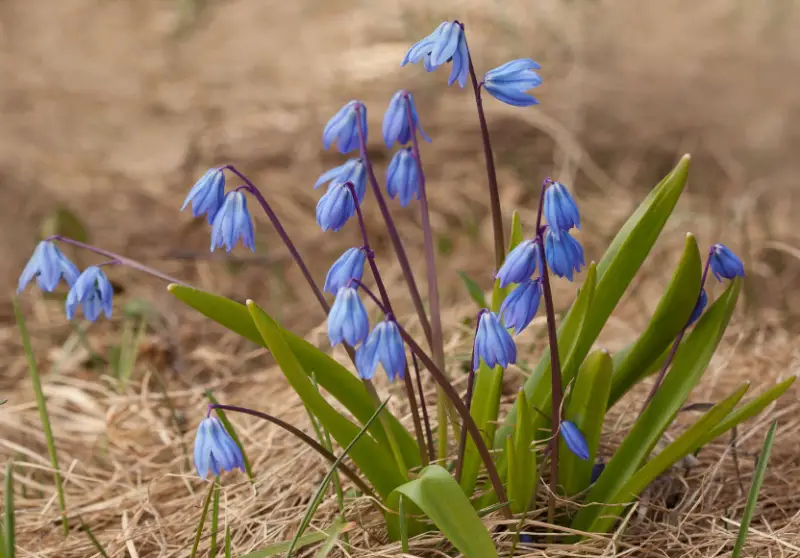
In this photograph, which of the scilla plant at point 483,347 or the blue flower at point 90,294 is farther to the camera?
the blue flower at point 90,294

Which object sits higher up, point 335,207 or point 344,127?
point 344,127

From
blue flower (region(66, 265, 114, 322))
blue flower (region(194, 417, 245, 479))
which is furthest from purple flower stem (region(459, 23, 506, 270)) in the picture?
blue flower (region(66, 265, 114, 322))

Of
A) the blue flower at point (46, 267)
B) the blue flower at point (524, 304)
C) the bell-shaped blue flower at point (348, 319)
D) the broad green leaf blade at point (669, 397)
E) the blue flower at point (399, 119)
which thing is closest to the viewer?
the bell-shaped blue flower at point (348, 319)

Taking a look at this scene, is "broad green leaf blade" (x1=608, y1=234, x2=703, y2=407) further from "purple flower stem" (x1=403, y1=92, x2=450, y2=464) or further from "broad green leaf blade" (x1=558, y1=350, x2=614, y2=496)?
"purple flower stem" (x1=403, y1=92, x2=450, y2=464)

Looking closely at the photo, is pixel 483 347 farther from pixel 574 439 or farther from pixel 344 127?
pixel 344 127

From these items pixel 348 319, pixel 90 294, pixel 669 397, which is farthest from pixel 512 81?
pixel 90 294

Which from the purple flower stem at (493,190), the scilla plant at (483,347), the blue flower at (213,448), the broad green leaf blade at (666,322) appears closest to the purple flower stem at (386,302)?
the scilla plant at (483,347)

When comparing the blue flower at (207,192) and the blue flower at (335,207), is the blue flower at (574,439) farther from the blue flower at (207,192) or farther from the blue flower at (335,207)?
the blue flower at (207,192)
